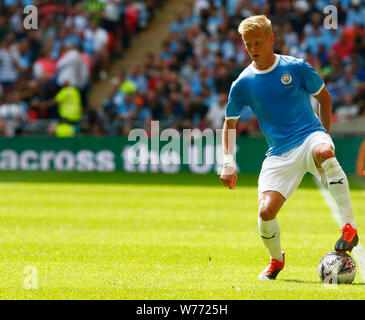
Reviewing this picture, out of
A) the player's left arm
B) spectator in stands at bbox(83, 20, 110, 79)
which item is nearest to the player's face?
the player's left arm

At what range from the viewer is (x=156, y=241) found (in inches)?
388

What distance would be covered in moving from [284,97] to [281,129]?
0.98 ft

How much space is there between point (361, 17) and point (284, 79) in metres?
16.9

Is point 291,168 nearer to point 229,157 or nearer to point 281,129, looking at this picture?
point 281,129

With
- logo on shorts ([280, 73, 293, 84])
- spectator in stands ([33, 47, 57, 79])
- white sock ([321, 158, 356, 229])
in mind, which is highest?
logo on shorts ([280, 73, 293, 84])

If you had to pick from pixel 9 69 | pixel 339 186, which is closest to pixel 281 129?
pixel 339 186

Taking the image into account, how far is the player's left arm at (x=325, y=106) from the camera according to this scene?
287 inches

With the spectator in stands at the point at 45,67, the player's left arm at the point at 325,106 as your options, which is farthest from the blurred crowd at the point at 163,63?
the player's left arm at the point at 325,106

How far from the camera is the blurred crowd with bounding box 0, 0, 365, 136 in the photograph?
2238 cm

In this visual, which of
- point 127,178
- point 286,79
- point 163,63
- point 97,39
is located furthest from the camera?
point 97,39

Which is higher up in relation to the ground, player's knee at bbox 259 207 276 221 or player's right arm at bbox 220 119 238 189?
player's right arm at bbox 220 119 238 189

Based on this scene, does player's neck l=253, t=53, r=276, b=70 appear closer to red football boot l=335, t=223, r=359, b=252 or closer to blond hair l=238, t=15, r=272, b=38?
blond hair l=238, t=15, r=272, b=38
